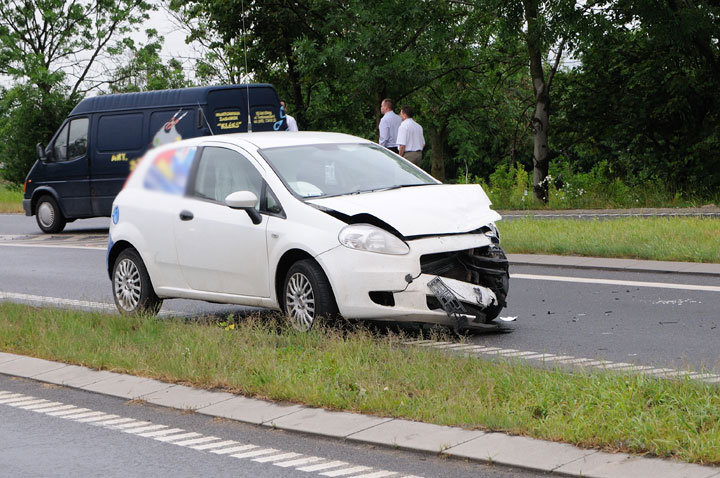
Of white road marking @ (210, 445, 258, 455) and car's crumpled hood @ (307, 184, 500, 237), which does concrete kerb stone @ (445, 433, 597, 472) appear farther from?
car's crumpled hood @ (307, 184, 500, 237)

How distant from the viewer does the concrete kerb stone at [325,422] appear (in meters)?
6.02

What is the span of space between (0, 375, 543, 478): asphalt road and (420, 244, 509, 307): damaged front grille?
2672 millimetres

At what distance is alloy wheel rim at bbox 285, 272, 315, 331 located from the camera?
8.79m

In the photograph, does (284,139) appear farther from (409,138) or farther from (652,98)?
(652,98)

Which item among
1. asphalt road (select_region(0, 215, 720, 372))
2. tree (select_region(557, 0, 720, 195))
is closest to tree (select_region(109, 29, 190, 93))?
tree (select_region(557, 0, 720, 195))

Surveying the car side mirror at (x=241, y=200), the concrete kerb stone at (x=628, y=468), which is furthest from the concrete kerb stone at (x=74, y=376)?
the concrete kerb stone at (x=628, y=468)

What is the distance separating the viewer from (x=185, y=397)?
22.9 feet

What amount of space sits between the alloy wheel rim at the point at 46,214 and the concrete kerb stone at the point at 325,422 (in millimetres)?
17440

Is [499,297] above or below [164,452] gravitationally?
above

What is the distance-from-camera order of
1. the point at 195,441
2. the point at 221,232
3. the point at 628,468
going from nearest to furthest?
the point at 628,468 → the point at 195,441 → the point at 221,232

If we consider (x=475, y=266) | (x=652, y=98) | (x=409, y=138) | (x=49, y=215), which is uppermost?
(x=652, y=98)

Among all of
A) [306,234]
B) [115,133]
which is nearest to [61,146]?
[115,133]

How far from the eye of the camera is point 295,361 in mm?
7383

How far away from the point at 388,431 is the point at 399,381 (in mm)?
854
